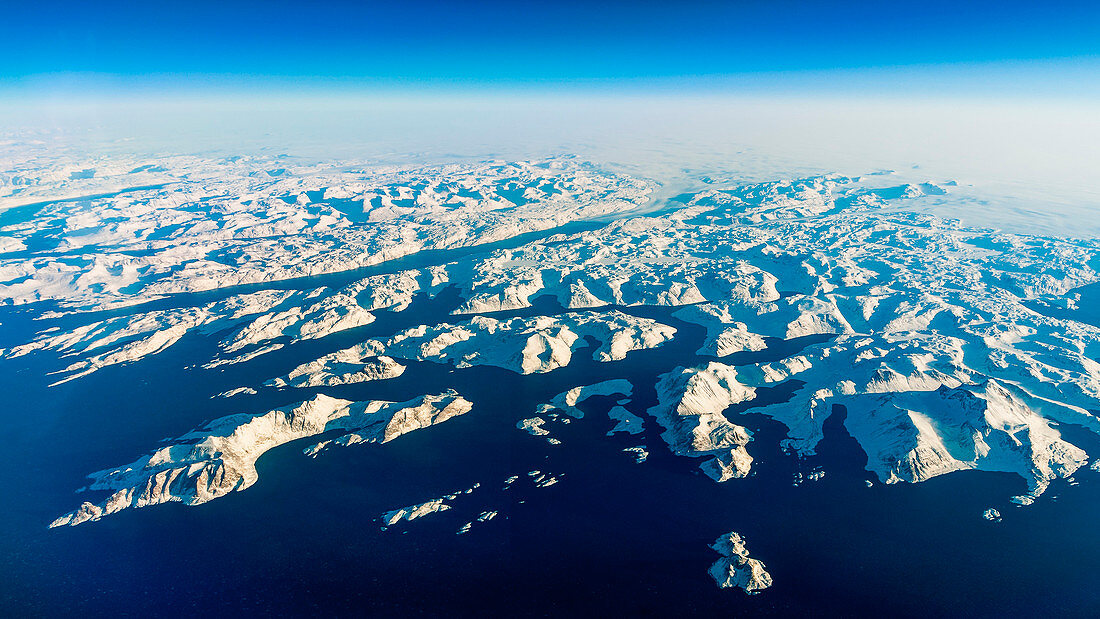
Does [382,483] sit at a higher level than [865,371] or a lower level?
lower

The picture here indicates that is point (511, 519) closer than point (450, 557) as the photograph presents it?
No

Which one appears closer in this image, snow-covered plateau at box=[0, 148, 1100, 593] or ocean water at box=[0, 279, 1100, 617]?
ocean water at box=[0, 279, 1100, 617]

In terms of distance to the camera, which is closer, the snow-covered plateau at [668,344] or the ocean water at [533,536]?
the ocean water at [533,536]

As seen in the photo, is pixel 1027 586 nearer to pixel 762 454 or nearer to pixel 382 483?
pixel 762 454

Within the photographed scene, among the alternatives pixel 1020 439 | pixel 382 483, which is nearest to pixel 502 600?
pixel 382 483

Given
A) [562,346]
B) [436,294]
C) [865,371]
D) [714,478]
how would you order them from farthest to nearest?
[436,294], [562,346], [865,371], [714,478]

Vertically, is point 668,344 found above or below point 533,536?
above

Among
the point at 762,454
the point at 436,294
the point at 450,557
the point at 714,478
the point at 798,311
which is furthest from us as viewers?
the point at 436,294

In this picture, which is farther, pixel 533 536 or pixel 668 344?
pixel 668 344
